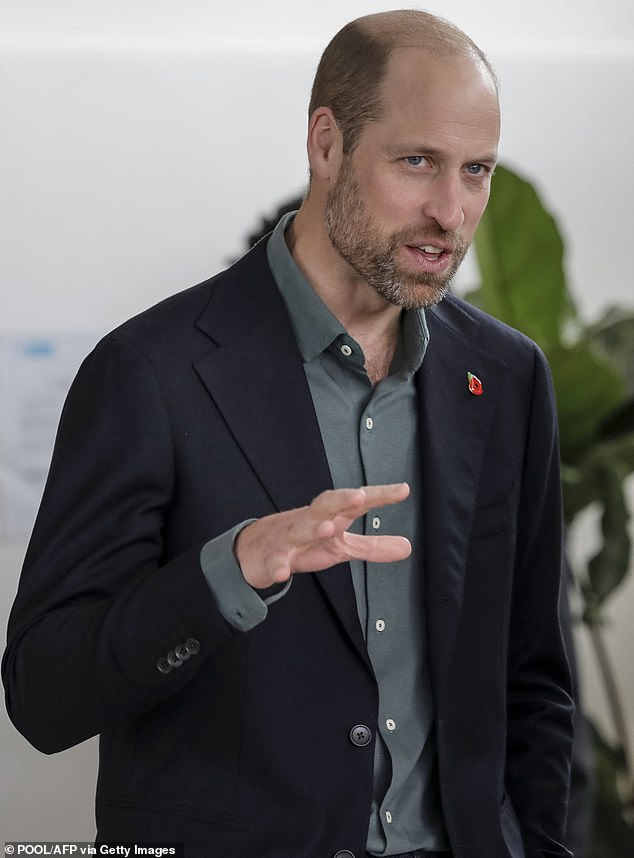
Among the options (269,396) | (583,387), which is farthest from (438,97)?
(583,387)

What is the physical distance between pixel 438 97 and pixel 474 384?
33cm

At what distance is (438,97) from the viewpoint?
1.10 m

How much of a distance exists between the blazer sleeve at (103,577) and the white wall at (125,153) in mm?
1234

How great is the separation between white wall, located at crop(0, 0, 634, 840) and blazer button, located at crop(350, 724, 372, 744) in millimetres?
1356

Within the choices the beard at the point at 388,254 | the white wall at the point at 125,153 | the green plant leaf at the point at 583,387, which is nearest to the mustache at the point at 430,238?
the beard at the point at 388,254

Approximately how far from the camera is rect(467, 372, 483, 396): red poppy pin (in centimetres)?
128

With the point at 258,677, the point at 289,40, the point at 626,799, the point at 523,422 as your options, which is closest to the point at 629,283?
the point at 289,40

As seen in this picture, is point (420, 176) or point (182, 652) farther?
point (420, 176)

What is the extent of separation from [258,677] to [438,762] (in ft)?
0.69

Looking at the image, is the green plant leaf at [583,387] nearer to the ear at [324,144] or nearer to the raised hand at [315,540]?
the ear at [324,144]

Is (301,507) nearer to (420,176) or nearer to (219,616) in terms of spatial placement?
(219,616)

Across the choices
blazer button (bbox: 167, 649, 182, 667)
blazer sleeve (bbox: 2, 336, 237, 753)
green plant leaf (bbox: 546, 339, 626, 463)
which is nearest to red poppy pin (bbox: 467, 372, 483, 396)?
blazer sleeve (bbox: 2, 336, 237, 753)

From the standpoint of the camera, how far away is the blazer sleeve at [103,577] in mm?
1000

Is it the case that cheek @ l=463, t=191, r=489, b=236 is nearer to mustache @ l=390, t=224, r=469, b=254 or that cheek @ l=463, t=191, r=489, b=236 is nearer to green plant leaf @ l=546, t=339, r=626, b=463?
mustache @ l=390, t=224, r=469, b=254
